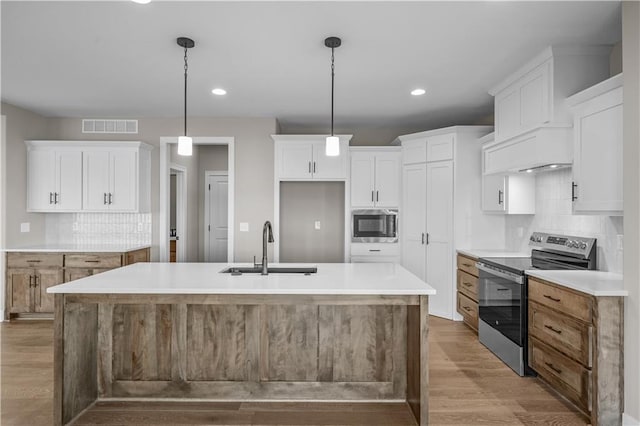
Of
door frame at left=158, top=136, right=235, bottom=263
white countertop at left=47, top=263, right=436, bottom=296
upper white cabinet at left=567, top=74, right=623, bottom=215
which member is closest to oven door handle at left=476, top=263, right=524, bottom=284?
upper white cabinet at left=567, top=74, right=623, bottom=215

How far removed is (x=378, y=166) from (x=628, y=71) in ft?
10.4

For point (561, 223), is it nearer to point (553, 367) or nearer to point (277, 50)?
point (553, 367)

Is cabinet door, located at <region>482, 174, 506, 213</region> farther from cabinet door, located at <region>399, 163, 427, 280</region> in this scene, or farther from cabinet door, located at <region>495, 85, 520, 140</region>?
cabinet door, located at <region>399, 163, 427, 280</region>

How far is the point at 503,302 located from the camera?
3.36 metres

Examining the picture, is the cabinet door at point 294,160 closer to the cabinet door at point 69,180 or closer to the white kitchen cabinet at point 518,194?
the white kitchen cabinet at point 518,194

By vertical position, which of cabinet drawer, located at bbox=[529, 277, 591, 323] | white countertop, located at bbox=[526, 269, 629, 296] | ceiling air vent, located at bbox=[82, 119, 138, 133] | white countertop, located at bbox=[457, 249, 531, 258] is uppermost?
ceiling air vent, located at bbox=[82, 119, 138, 133]

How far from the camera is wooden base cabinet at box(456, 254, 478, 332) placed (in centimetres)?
412

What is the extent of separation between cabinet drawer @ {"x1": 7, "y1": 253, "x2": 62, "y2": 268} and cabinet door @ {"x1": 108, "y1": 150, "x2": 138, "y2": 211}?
0.87m

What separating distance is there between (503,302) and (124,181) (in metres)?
4.51

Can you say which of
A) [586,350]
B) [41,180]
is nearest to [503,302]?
[586,350]

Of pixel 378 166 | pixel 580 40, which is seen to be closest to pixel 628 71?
pixel 580 40

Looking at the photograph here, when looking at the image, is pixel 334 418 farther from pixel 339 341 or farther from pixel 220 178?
pixel 220 178

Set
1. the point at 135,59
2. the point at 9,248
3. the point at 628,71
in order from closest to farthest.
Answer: the point at 628,71 < the point at 135,59 < the point at 9,248

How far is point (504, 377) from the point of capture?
10.1ft
